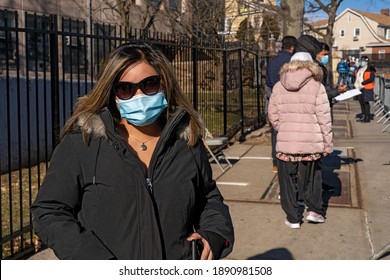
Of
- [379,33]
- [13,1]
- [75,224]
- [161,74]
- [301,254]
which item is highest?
[379,33]

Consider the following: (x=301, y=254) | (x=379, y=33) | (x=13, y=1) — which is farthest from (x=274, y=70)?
(x=379, y=33)

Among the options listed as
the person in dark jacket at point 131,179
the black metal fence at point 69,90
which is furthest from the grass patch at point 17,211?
the person in dark jacket at point 131,179

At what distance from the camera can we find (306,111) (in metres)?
5.74

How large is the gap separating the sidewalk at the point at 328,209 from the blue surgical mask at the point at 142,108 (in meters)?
2.94

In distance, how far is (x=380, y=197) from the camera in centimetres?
721

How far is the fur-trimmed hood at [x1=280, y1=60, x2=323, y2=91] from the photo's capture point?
5691 mm

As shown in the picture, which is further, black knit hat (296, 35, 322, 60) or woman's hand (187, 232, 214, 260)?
black knit hat (296, 35, 322, 60)

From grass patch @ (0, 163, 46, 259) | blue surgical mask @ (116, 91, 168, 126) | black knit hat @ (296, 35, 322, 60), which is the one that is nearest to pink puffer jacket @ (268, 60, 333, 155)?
black knit hat @ (296, 35, 322, 60)

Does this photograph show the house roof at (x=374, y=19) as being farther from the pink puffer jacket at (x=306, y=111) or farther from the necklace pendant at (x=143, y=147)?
the necklace pendant at (x=143, y=147)

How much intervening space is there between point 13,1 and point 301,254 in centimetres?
1817

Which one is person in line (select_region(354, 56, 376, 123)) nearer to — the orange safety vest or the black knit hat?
the orange safety vest

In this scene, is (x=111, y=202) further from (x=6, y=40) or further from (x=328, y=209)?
(x=328, y=209)

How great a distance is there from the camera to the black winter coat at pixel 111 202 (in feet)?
7.17
